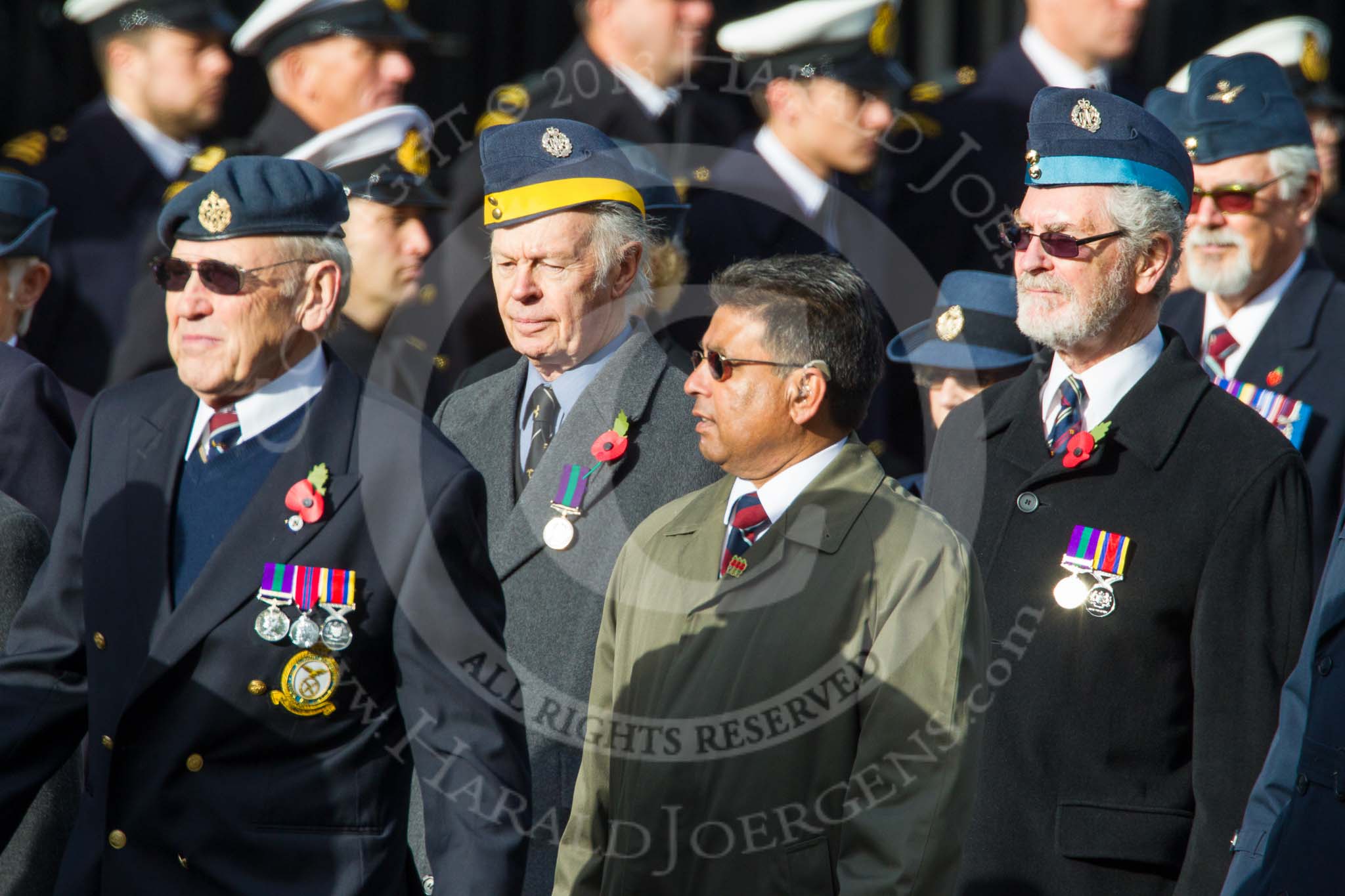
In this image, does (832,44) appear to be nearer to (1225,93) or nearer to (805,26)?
(805,26)

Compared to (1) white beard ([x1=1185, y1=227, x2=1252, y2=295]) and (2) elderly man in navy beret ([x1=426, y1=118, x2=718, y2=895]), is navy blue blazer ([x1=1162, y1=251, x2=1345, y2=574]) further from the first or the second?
(2) elderly man in navy beret ([x1=426, y1=118, x2=718, y2=895])

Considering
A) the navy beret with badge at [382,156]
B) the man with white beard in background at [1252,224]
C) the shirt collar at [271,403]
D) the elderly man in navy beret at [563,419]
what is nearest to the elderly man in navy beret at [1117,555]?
the elderly man in navy beret at [563,419]

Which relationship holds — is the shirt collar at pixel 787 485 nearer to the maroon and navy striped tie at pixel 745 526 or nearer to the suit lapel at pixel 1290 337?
the maroon and navy striped tie at pixel 745 526

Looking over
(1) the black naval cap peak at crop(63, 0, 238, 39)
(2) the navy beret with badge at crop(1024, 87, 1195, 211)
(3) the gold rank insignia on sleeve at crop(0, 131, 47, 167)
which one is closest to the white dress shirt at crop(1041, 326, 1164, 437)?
(2) the navy beret with badge at crop(1024, 87, 1195, 211)

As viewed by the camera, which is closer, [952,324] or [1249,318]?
[952,324]

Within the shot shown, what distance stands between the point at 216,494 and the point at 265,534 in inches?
7.3

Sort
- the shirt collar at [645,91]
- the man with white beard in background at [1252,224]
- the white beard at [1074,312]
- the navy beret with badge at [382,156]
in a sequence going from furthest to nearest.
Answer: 1. the shirt collar at [645,91]
2. the navy beret with badge at [382,156]
3. the man with white beard in background at [1252,224]
4. the white beard at [1074,312]

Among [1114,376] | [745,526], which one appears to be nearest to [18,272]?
[745,526]

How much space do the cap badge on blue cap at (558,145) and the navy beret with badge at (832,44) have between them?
1.86 meters

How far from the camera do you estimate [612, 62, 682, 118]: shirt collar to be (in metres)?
6.52

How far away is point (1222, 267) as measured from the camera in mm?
5402

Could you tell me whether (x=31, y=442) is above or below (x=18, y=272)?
below

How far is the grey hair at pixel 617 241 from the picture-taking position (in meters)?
4.44

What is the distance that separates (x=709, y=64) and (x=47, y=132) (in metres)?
2.57
